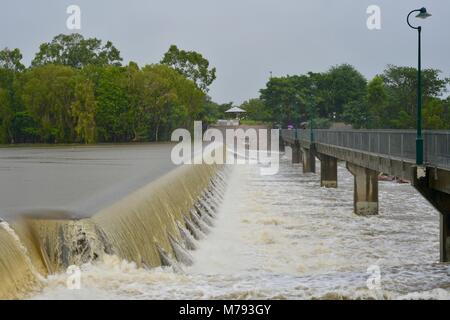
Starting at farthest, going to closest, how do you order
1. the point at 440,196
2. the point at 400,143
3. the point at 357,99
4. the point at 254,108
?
the point at 254,108 < the point at 357,99 < the point at 400,143 < the point at 440,196

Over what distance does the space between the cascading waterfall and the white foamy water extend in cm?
31

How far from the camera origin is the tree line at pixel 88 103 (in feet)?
230

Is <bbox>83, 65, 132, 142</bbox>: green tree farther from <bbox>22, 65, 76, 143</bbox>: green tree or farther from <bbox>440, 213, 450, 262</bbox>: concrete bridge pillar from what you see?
<bbox>440, 213, 450, 262</bbox>: concrete bridge pillar

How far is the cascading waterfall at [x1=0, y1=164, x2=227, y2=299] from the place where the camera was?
1009 cm

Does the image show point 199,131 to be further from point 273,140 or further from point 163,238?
point 163,238

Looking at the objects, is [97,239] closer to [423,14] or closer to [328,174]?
[423,14]

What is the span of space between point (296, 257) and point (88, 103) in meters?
56.4

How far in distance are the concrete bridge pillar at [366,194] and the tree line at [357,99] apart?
90.0 feet

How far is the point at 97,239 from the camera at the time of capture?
11.5m

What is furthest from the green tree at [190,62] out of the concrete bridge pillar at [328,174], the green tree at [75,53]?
the concrete bridge pillar at [328,174]

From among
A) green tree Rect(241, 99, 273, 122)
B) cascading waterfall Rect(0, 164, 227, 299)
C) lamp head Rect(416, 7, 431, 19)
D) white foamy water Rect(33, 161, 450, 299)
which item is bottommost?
white foamy water Rect(33, 161, 450, 299)

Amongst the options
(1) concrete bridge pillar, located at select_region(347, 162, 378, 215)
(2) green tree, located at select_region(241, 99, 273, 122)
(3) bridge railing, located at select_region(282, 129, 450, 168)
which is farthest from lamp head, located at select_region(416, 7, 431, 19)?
(2) green tree, located at select_region(241, 99, 273, 122)

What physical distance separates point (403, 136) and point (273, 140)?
72.3 meters

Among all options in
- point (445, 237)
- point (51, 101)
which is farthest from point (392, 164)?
point (51, 101)
